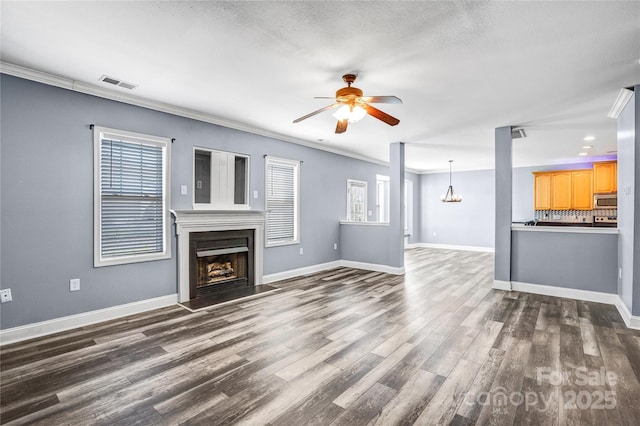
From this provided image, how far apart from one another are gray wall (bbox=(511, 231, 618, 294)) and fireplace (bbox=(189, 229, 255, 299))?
435 centimetres

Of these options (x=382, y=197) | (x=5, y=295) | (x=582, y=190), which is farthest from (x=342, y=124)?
(x=582, y=190)

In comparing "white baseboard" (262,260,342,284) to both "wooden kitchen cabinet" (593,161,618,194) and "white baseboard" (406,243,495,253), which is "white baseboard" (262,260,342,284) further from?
"wooden kitchen cabinet" (593,161,618,194)

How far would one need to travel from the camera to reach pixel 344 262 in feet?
23.0

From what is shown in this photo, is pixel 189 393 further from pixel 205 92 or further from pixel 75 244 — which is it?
pixel 205 92

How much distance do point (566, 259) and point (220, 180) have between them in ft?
17.4

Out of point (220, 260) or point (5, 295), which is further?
point (220, 260)

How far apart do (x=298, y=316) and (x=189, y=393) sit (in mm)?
1701

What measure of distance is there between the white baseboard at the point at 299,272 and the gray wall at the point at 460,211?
492 centimetres

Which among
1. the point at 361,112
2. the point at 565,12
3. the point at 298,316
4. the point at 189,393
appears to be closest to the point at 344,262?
the point at 298,316

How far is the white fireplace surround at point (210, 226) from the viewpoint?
426 cm

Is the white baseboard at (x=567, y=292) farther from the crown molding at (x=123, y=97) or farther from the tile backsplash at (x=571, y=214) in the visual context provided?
the crown molding at (x=123, y=97)

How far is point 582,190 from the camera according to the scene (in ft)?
25.7

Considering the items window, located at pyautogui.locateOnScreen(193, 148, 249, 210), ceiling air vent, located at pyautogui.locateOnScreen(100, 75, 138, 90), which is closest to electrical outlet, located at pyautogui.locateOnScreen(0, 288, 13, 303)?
window, located at pyautogui.locateOnScreen(193, 148, 249, 210)

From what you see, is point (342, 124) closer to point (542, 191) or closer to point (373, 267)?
point (373, 267)
